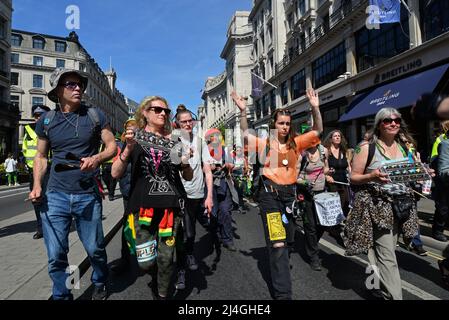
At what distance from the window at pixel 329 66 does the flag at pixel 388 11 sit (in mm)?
5797

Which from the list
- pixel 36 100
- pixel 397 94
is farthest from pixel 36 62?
pixel 397 94

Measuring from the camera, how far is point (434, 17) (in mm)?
13281

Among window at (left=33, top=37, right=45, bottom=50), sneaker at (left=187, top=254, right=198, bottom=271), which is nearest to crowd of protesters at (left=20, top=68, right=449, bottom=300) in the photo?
sneaker at (left=187, top=254, right=198, bottom=271)

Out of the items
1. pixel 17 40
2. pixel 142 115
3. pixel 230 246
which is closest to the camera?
pixel 142 115

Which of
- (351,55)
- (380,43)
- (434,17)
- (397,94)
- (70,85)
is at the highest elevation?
(351,55)

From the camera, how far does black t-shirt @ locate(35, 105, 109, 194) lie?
2795 millimetres

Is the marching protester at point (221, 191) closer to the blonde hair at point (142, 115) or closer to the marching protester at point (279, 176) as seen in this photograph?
the marching protester at point (279, 176)

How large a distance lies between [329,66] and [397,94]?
9816 millimetres

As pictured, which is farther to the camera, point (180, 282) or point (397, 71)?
point (397, 71)

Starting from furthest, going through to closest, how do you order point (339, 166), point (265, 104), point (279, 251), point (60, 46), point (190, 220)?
point (60, 46)
point (265, 104)
point (339, 166)
point (190, 220)
point (279, 251)

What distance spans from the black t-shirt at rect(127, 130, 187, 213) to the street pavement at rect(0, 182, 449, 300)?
4.07ft

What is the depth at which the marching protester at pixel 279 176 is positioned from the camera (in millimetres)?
3201

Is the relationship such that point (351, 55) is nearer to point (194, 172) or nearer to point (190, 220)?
point (194, 172)
